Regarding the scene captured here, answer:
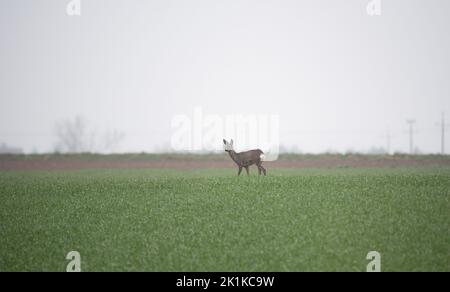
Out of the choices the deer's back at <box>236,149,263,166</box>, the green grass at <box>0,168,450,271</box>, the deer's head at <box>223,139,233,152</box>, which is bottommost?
the green grass at <box>0,168,450,271</box>

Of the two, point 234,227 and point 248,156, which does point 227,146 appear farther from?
point 234,227

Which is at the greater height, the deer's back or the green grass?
the deer's back

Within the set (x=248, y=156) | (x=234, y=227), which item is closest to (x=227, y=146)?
(x=248, y=156)

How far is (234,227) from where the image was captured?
1647 cm

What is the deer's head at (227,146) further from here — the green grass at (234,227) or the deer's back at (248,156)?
the green grass at (234,227)

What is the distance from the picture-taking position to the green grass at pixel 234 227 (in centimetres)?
1385

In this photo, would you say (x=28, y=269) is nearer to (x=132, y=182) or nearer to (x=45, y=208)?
(x=45, y=208)

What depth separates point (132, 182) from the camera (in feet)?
87.2

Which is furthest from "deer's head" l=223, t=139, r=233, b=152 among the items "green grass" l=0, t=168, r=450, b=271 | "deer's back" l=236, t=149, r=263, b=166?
"green grass" l=0, t=168, r=450, b=271

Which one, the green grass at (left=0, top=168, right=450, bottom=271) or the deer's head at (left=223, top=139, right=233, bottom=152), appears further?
the deer's head at (left=223, top=139, right=233, bottom=152)

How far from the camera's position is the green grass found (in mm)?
13852

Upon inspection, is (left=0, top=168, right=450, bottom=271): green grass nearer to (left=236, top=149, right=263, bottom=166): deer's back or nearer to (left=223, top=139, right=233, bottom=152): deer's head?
(left=236, top=149, right=263, bottom=166): deer's back
